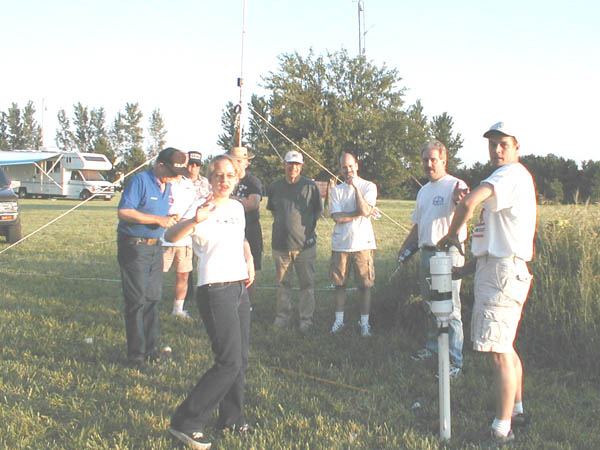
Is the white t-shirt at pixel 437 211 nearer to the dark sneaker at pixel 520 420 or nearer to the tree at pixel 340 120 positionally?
the dark sneaker at pixel 520 420

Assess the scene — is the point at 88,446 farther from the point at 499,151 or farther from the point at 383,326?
the point at 383,326

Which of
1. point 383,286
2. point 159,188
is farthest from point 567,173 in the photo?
point 159,188

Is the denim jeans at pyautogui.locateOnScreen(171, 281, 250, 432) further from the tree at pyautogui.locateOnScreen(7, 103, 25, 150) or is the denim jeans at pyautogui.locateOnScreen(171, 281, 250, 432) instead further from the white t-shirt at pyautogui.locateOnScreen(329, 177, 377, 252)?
the tree at pyautogui.locateOnScreen(7, 103, 25, 150)

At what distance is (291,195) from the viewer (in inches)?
245

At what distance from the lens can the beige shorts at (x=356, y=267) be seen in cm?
590

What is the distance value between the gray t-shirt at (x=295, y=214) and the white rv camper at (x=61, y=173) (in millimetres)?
33919

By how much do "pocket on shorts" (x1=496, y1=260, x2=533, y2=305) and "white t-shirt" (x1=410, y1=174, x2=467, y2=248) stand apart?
1.35 metres

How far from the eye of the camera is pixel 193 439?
10.5 ft

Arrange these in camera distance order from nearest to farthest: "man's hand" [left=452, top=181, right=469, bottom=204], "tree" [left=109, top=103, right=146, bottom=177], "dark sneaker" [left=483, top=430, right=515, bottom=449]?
"dark sneaker" [left=483, top=430, right=515, bottom=449], "man's hand" [left=452, top=181, right=469, bottom=204], "tree" [left=109, top=103, right=146, bottom=177]

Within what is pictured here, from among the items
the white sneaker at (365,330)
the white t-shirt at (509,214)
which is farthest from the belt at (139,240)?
the white t-shirt at (509,214)

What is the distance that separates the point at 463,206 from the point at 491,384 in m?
1.78

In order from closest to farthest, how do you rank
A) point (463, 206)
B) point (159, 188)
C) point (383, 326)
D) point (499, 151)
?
1. point (463, 206)
2. point (499, 151)
3. point (159, 188)
4. point (383, 326)

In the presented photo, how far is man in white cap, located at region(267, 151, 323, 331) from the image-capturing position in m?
6.16

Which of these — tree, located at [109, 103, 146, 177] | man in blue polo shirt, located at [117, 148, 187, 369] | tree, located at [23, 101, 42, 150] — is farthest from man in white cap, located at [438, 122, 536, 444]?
tree, located at [23, 101, 42, 150]
